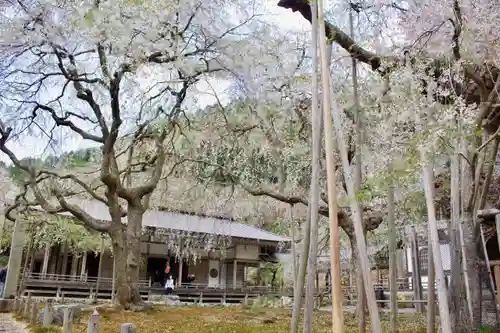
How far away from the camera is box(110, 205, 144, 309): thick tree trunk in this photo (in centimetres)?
1074

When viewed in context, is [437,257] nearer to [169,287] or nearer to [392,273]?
[392,273]

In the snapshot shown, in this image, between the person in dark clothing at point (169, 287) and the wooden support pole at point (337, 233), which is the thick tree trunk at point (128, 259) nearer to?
the person in dark clothing at point (169, 287)

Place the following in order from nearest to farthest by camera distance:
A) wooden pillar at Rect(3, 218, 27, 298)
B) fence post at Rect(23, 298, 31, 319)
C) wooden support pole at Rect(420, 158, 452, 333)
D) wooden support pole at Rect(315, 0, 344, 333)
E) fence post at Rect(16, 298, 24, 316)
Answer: wooden support pole at Rect(315, 0, 344, 333), wooden support pole at Rect(420, 158, 452, 333), fence post at Rect(23, 298, 31, 319), fence post at Rect(16, 298, 24, 316), wooden pillar at Rect(3, 218, 27, 298)

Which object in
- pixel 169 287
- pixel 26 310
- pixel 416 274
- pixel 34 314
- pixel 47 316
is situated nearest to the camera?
pixel 47 316

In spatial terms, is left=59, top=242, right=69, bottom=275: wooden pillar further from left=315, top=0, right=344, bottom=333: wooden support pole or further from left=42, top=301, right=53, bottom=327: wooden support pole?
left=315, top=0, right=344, bottom=333: wooden support pole

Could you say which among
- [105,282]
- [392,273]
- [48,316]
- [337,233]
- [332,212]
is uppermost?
[332,212]

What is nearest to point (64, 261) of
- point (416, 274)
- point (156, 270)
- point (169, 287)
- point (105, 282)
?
point (105, 282)

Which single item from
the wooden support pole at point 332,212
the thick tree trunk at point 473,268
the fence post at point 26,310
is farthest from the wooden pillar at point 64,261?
the wooden support pole at point 332,212

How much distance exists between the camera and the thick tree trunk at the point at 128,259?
1074 cm

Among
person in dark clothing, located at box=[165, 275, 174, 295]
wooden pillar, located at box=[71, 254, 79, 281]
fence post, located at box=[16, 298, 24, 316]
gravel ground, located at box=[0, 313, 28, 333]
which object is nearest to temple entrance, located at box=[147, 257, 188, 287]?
person in dark clothing, located at box=[165, 275, 174, 295]

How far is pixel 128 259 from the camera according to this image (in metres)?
11.0

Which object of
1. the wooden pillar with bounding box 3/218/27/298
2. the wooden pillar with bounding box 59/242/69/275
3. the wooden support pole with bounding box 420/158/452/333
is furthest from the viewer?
the wooden pillar with bounding box 59/242/69/275

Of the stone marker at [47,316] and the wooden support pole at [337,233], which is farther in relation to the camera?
the stone marker at [47,316]

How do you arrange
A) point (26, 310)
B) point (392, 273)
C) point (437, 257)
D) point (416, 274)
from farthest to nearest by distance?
point (416, 274)
point (26, 310)
point (392, 273)
point (437, 257)
